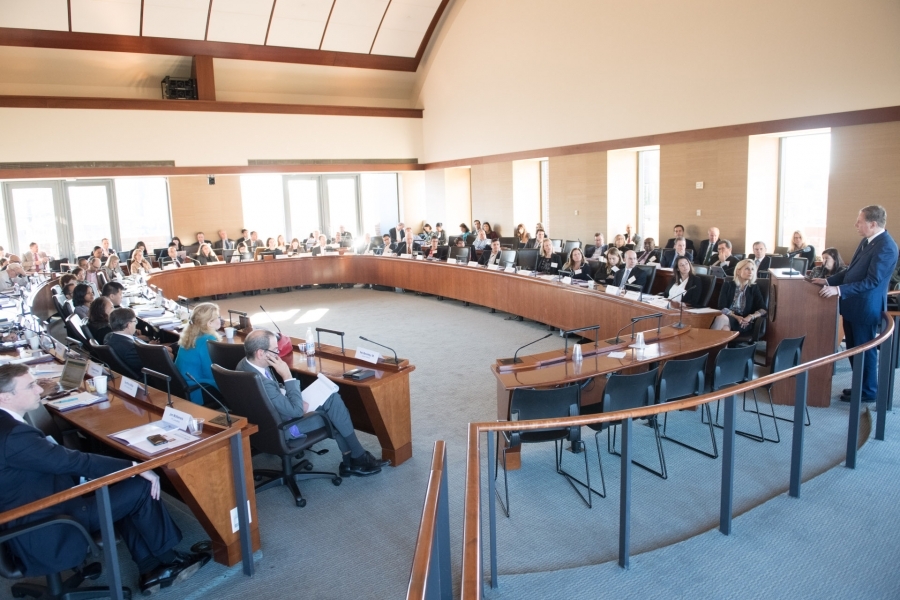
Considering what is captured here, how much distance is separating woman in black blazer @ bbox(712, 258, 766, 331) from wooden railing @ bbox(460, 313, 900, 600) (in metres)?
1.99

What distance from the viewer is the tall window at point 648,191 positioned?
1240 centimetres

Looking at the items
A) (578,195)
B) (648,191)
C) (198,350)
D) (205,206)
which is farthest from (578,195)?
(198,350)

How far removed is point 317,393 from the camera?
4.02 meters

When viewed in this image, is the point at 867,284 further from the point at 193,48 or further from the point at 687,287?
the point at 193,48

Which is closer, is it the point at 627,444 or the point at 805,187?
the point at 627,444

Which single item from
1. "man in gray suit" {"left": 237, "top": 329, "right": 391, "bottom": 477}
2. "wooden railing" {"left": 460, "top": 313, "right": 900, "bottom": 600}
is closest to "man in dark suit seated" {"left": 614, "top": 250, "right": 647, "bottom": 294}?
"wooden railing" {"left": 460, "top": 313, "right": 900, "bottom": 600}

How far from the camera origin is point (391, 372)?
4.45 metres

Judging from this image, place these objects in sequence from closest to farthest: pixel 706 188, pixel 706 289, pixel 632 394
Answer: pixel 632 394
pixel 706 289
pixel 706 188

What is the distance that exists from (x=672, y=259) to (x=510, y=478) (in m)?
6.72

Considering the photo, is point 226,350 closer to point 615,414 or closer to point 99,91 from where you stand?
point 615,414

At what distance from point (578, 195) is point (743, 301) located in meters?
6.98

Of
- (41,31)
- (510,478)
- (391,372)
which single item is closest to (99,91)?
(41,31)

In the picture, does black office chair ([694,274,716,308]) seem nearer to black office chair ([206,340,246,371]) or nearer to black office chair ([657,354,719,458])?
black office chair ([657,354,719,458])

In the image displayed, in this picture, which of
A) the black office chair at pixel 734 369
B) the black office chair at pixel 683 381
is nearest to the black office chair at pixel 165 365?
the black office chair at pixel 683 381
